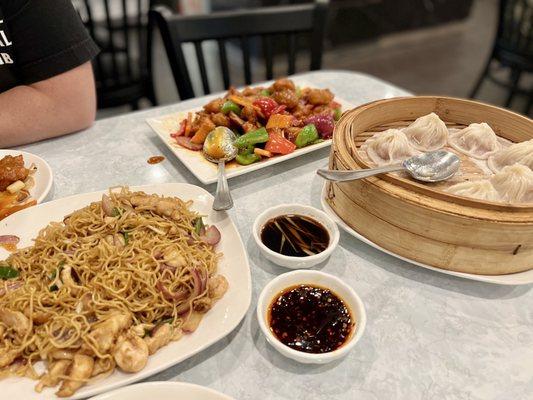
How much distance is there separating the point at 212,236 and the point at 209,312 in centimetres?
32

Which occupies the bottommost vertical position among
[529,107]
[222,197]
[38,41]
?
[529,107]

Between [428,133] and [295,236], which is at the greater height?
[428,133]

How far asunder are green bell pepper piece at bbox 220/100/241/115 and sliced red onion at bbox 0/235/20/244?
1176 mm

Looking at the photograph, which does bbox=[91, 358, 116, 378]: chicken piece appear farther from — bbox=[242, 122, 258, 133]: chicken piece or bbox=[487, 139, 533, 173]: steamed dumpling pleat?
bbox=[487, 139, 533, 173]: steamed dumpling pleat

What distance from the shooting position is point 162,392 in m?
1.00

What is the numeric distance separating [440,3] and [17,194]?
8.56 meters

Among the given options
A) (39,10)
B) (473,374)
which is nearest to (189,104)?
(39,10)

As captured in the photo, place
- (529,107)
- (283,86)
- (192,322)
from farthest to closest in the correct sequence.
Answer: (529,107) < (283,86) < (192,322)

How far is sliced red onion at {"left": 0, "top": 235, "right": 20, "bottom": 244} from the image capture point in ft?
4.89

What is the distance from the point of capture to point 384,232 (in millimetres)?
1469

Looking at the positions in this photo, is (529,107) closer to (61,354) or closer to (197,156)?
(197,156)

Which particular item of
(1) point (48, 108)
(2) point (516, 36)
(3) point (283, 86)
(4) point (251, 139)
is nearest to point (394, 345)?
(4) point (251, 139)

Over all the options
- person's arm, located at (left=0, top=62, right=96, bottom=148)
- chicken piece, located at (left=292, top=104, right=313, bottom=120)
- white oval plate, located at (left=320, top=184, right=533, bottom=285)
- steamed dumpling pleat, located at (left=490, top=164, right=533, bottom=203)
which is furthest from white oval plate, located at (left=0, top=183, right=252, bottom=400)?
steamed dumpling pleat, located at (left=490, top=164, right=533, bottom=203)

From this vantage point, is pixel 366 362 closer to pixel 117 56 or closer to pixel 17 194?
pixel 17 194
